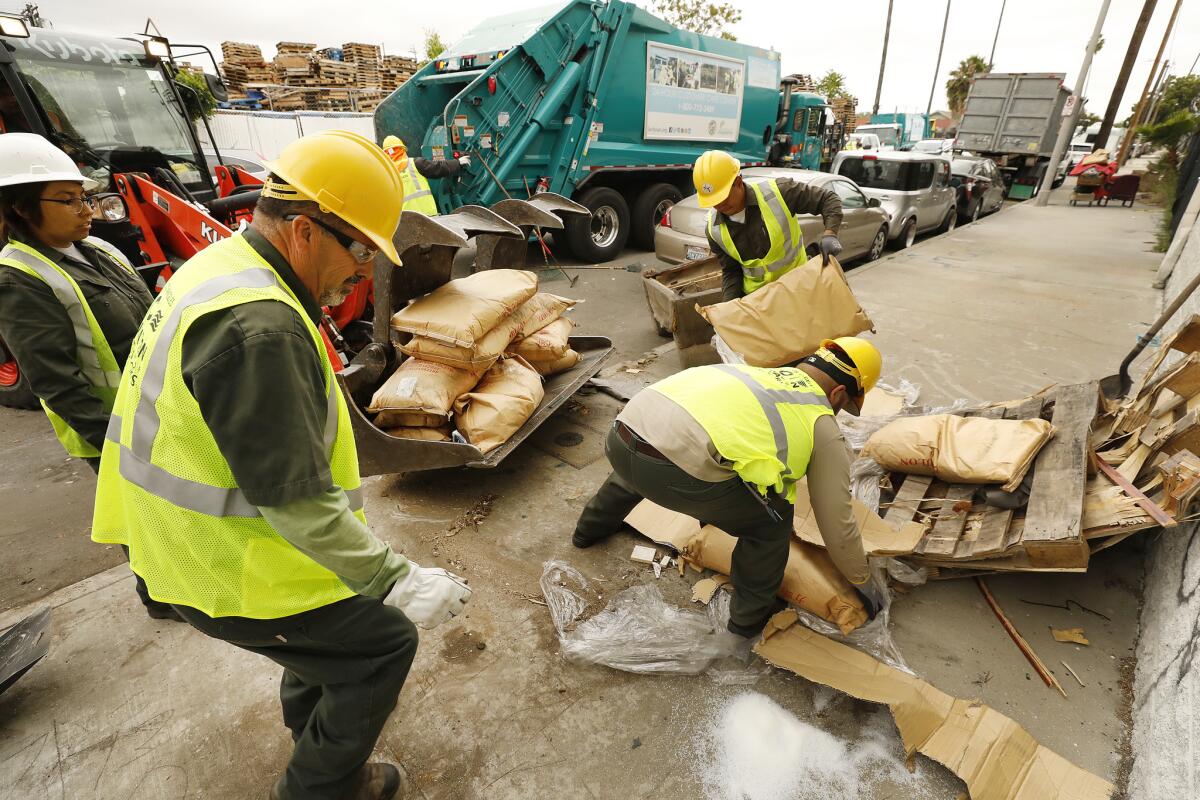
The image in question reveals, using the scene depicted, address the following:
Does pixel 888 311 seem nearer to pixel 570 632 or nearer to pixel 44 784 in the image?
pixel 570 632

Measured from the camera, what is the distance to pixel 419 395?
2.79m

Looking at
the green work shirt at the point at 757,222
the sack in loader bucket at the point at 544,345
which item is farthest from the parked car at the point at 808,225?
the sack in loader bucket at the point at 544,345

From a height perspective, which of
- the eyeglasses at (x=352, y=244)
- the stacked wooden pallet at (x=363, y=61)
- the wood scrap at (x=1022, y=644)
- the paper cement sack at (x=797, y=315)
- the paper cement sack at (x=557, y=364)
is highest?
the stacked wooden pallet at (x=363, y=61)

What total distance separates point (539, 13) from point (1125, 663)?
7899 mm

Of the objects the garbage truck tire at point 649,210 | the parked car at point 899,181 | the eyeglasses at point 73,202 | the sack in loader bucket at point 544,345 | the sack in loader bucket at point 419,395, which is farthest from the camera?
the parked car at point 899,181

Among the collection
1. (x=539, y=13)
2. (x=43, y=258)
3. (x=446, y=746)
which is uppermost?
(x=539, y=13)

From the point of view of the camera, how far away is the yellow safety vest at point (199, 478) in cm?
104

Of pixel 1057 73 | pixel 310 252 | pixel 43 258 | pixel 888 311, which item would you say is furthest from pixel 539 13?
pixel 1057 73

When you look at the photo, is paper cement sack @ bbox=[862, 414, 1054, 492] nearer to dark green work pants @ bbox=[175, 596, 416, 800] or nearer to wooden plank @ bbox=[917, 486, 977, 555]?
wooden plank @ bbox=[917, 486, 977, 555]

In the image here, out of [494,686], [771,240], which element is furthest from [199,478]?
[771,240]

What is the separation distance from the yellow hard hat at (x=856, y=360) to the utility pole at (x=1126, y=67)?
72.8 feet

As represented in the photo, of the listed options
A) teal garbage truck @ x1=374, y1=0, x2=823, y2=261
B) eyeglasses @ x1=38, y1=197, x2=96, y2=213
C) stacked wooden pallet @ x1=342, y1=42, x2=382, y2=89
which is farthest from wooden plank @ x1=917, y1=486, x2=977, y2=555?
stacked wooden pallet @ x1=342, y1=42, x2=382, y2=89

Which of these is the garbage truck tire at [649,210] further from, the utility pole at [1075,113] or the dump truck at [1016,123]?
the dump truck at [1016,123]

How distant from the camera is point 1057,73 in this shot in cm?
1431
